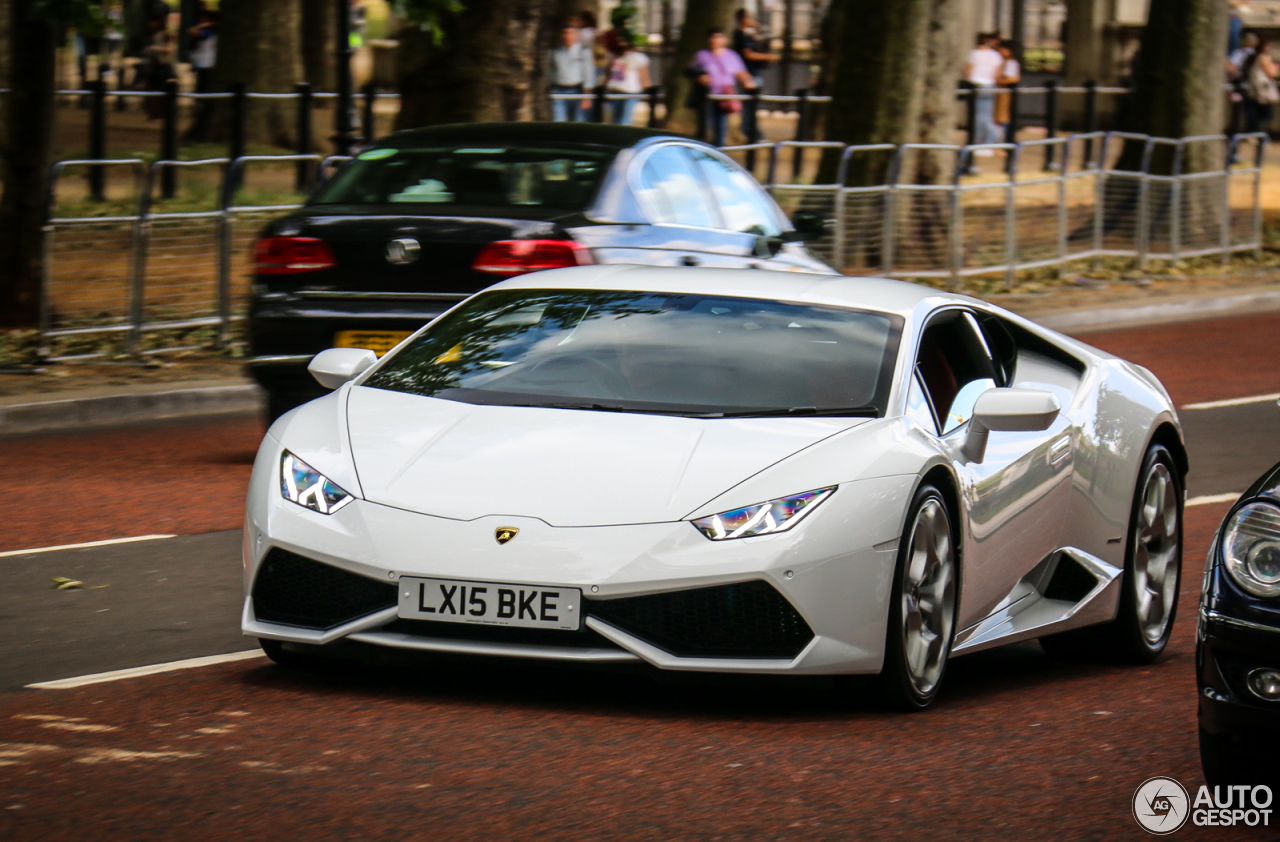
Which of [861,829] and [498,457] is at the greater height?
[498,457]

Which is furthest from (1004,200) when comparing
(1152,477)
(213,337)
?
(1152,477)

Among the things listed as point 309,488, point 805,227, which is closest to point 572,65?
point 805,227

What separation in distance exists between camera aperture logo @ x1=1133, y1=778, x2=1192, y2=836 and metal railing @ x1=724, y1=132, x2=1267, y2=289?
1501 centimetres

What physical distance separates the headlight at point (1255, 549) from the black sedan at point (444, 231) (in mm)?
5708

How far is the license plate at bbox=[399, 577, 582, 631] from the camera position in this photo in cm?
549

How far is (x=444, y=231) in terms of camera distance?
10.2 meters

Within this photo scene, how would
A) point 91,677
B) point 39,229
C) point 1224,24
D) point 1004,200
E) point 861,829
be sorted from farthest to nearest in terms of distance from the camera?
point 1224,24, point 1004,200, point 39,229, point 91,677, point 861,829

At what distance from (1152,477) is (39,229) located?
34.0ft

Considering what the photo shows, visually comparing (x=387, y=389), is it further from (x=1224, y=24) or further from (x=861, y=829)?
(x=1224, y=24)

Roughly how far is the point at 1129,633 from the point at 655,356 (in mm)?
1996

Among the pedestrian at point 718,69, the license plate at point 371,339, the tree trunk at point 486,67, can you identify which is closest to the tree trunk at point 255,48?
the pedestrian at point 718,69

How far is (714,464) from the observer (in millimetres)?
5715

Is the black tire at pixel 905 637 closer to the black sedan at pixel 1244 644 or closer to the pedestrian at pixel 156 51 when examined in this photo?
the black sedan at pixel 1244 644

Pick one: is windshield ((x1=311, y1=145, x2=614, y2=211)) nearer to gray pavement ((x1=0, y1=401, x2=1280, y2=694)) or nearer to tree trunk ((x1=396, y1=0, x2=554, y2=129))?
gray pavement ((x1=0, y1=401, x2=1280, y2=694))
